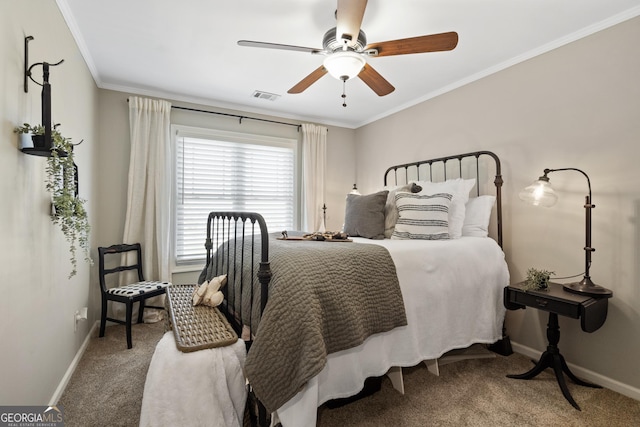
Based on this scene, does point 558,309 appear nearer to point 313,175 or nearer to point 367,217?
point 367,217

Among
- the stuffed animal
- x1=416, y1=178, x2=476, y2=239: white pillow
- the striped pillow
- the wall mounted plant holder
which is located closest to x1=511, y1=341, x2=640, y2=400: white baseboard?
x1=416, y1=178, x2=476, y2=239: white pillow

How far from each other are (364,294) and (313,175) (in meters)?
2.80

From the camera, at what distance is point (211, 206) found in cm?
378

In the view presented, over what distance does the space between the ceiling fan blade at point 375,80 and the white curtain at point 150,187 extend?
2.35 meters

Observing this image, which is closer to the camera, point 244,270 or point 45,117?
point 45,117

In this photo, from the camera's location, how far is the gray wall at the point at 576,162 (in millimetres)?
2037

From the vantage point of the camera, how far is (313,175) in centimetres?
432

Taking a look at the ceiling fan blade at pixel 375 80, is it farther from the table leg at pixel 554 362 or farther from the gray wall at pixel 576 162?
the table leg at pixel 554 362

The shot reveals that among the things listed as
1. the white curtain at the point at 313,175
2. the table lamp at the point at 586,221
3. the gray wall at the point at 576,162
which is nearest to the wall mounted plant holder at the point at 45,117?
the table lamp at the point at 586,221

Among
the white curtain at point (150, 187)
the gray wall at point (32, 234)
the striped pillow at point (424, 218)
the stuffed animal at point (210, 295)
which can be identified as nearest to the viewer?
the gray wall at point (32, 234)

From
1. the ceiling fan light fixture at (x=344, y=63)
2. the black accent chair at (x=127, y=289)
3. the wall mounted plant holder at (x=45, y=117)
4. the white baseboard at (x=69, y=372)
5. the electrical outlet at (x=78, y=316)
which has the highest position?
the ceiling fan light fixture at (x=344, y=63)

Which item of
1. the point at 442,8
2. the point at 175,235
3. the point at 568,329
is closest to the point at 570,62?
the point at 442,8

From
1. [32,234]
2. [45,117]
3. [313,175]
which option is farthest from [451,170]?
[32,234]

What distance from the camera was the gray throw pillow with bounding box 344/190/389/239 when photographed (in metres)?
2.73
